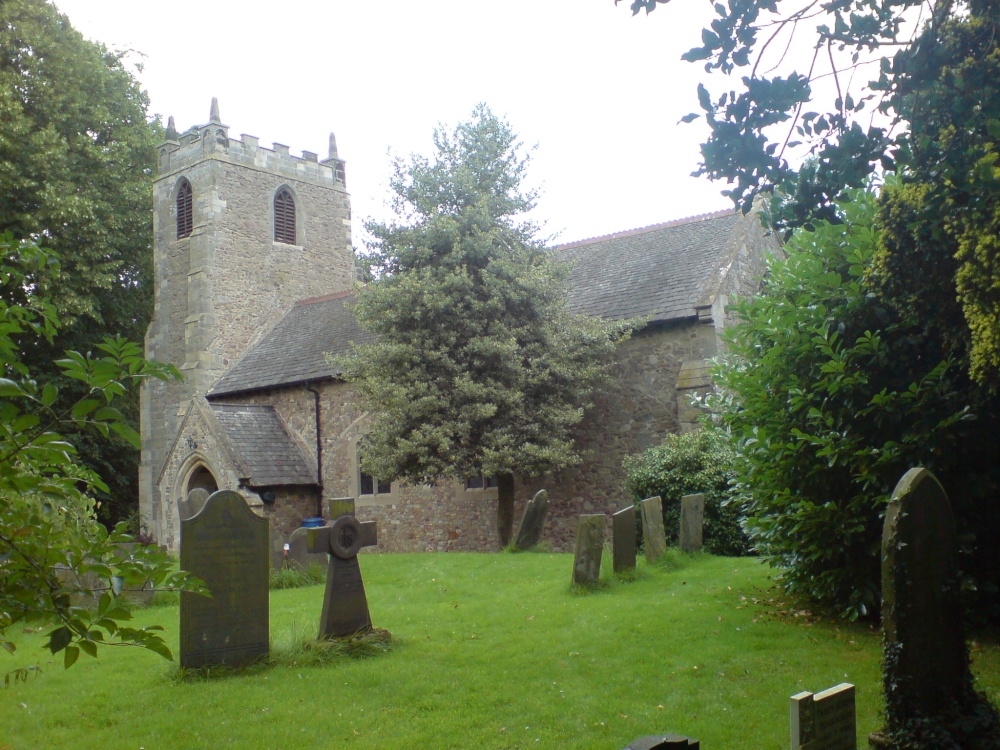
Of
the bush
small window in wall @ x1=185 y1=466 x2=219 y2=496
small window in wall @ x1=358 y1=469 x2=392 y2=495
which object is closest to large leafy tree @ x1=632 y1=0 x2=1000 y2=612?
the bush

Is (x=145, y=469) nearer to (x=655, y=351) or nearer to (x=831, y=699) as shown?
(x=655, y=351)

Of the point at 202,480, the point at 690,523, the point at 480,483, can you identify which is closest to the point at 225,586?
the point at 690,523

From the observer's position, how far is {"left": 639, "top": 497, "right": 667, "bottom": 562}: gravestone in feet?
38.3

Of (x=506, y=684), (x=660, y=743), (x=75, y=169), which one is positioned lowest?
(x=506, y=684)

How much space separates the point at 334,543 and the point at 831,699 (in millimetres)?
5147

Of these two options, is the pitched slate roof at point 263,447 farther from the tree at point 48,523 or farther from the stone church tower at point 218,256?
the tree at point 48,523

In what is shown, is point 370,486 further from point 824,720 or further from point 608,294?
point 824,720

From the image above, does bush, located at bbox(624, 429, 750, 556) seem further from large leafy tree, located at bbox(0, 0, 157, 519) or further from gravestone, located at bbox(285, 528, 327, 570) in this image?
large leafy tree, located at bbox(0, 0, 157, 519)

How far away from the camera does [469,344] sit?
1595cm

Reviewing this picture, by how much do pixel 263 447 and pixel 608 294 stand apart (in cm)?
945

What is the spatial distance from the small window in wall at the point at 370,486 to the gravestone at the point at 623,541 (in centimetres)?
1103

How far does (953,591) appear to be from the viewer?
16.3 feet

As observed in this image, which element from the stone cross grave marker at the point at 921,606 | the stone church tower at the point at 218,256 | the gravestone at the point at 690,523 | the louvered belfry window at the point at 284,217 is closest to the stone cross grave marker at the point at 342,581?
the stone cross grave marker at the point at 921,606

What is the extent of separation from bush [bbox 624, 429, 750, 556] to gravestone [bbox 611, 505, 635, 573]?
251 cm
